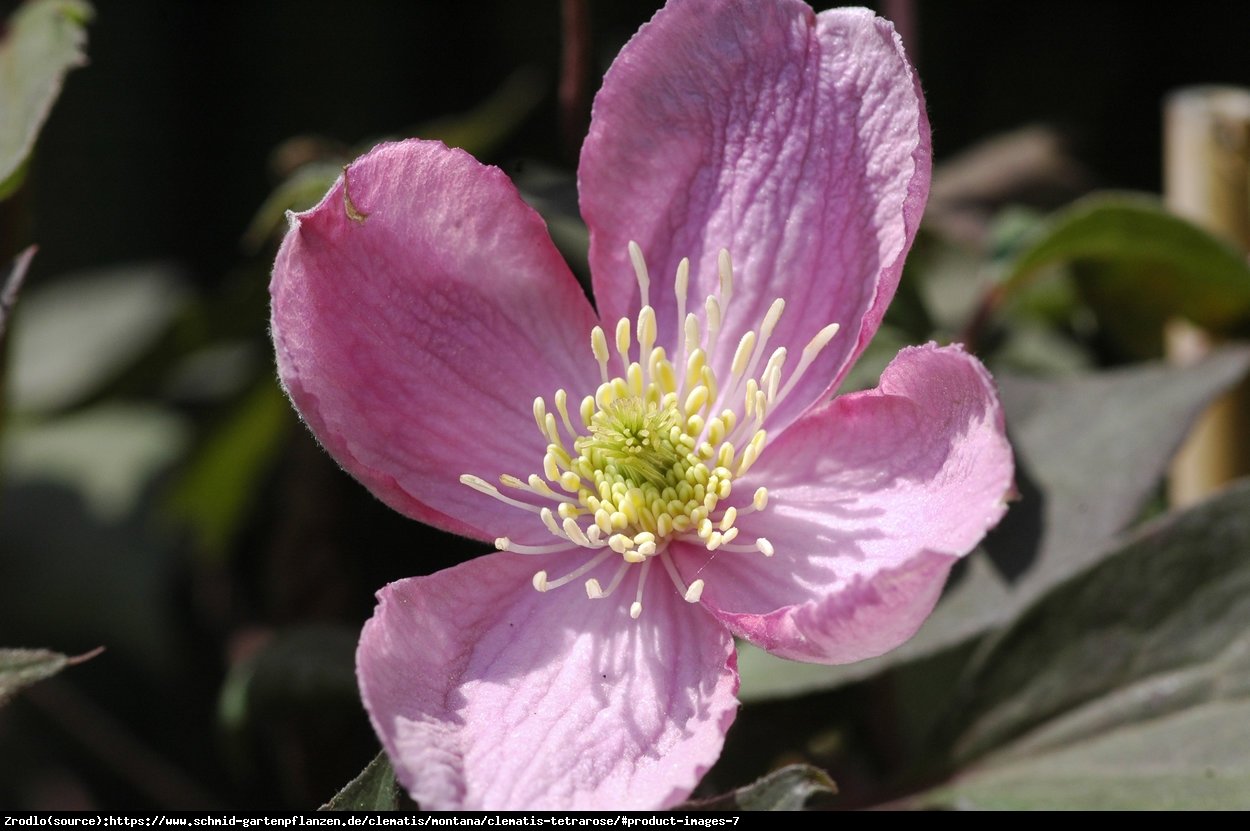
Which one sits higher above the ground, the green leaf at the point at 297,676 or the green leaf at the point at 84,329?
the green leaf at the point at 297,676

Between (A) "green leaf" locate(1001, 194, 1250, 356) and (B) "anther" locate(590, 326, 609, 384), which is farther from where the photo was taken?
(A) "green leaf" locate(1001, 194, 1250, 356)

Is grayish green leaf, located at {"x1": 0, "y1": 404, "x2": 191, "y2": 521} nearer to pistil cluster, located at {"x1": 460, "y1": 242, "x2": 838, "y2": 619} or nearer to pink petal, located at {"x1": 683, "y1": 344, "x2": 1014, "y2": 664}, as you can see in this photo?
pistil cluster, located at {"x1": 460, "y1": 242, "x2": 838, "y2": 619}

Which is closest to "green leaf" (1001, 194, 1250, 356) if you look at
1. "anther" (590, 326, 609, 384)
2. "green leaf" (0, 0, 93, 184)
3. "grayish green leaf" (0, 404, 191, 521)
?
"anther" (590, 326, 609, 384)

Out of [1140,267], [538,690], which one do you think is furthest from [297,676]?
[1140,267]

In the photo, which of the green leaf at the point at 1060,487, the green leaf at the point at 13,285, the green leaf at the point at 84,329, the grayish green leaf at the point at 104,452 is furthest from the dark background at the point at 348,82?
the green leaf at the point at 13,285

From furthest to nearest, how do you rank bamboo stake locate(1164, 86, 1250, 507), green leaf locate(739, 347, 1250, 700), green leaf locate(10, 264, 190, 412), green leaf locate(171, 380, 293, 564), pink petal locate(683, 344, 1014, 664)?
green leaf locate(10, 264, 190, 412)
green leaf locate(171, 380, 293, 564)
bamboo stake locate(1164, 86, 1250, 507)
green leaf locate(739, 347, 1250, 700)
pink petal locate(683, 344, 1014, 664)

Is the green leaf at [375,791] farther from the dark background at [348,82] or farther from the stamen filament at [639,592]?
the dark background at [348,82]

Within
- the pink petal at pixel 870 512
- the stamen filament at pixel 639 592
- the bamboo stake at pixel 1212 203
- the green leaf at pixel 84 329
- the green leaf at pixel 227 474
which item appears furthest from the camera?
the green leaf at pixel 84 329

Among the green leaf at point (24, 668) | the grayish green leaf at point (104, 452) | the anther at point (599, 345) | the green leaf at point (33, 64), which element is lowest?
the grayish green leaf at point (104, 452)
